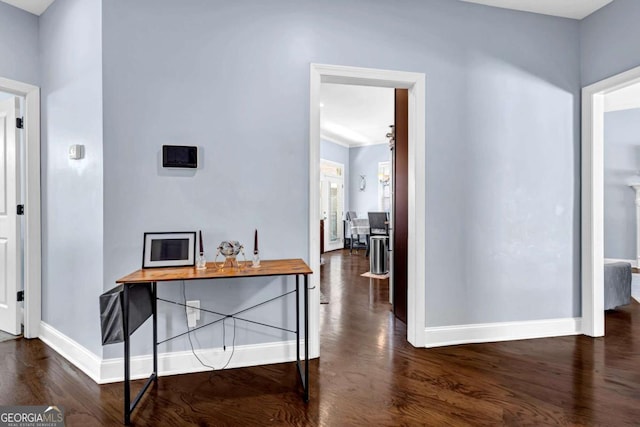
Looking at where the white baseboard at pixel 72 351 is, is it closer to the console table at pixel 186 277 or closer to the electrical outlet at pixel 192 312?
the console table at pixel 186 277

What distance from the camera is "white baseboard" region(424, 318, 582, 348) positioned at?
276cm

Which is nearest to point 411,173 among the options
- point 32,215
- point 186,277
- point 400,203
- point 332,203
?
point 400,203

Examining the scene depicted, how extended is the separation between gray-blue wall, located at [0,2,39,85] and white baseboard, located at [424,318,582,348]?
153 inches

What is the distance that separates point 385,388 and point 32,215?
305 cm

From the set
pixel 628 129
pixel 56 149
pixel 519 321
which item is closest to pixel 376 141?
pixel 628 129

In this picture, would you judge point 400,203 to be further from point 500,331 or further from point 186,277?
point 186,277

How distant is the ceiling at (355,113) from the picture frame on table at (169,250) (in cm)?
338

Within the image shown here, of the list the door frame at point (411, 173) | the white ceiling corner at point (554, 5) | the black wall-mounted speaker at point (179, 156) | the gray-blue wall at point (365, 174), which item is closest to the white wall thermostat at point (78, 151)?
the black wall-mounted speaker at point (179, 156)

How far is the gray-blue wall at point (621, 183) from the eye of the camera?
6.26 m

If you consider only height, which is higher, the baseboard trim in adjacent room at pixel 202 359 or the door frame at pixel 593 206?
the door frame at pixel 593 206

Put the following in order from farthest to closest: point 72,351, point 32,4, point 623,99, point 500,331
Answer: point 623,99 < point 500,331 < point 32,4 < point 72,351

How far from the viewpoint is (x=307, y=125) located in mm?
2508

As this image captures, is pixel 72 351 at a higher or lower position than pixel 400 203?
lower

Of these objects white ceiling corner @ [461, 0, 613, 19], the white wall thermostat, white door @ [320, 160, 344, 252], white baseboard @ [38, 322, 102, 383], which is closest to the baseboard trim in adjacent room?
white baseboard @ [38, 322, 102, 383]
